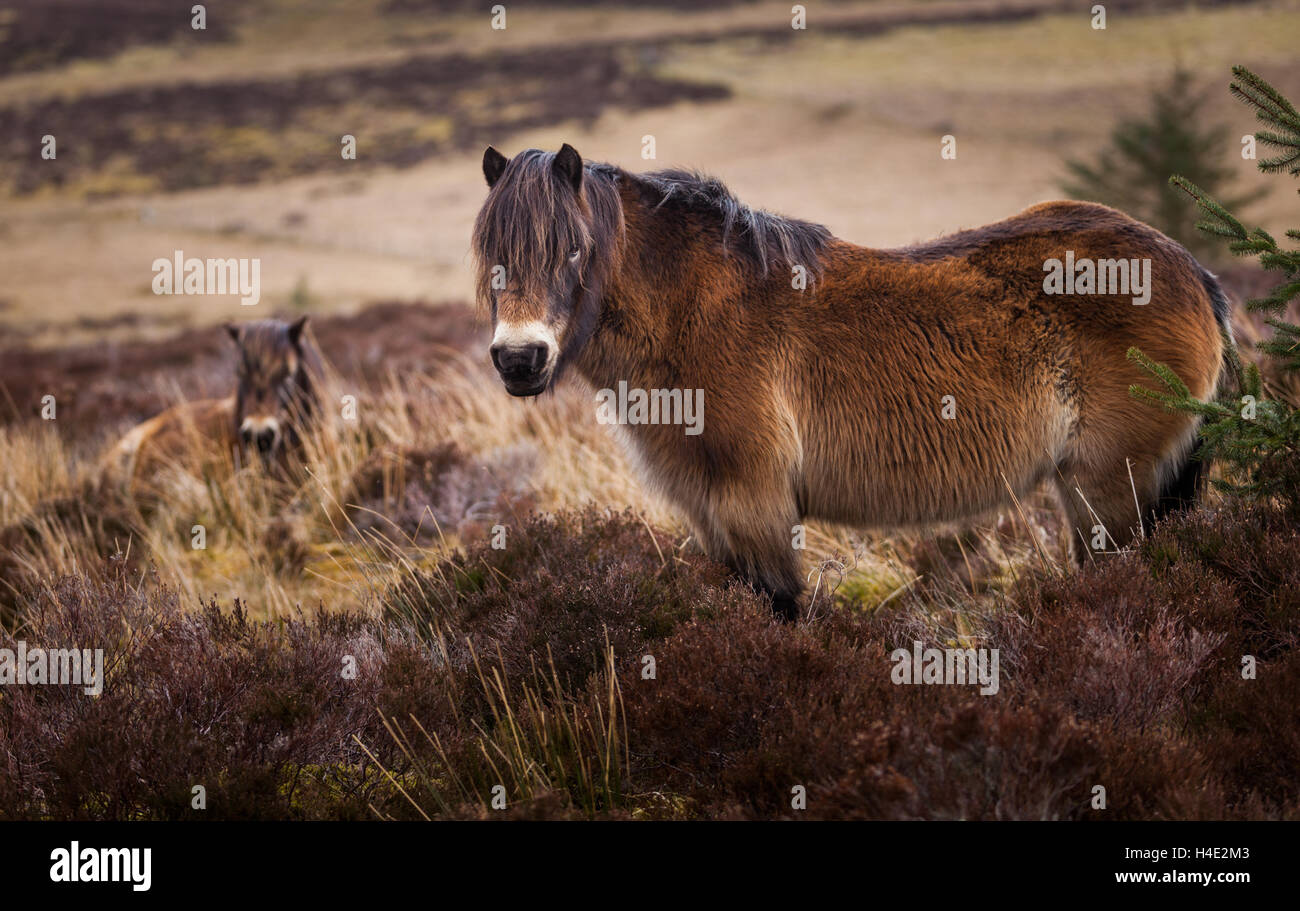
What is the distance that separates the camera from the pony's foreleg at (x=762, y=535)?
4109 millimetres

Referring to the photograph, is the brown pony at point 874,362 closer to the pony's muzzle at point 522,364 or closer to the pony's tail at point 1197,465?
the pony's tail at point 1197,465

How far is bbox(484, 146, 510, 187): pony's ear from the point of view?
13.4 feet

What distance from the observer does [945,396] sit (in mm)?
4312

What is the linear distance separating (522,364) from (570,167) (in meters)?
0.93

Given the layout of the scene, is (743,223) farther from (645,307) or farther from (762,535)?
(762,535)

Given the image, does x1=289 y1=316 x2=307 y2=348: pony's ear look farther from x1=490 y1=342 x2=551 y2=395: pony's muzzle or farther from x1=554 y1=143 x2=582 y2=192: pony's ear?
x1=490 y1=342 x2=551 y2=395: pony's muzzle

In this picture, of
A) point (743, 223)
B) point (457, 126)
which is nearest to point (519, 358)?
point (743, 223)

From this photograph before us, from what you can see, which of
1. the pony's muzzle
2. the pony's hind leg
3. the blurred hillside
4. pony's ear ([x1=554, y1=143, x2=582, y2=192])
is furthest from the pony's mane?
the blurred hillside

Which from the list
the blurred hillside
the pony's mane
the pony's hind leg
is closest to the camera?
the pony's hind leg

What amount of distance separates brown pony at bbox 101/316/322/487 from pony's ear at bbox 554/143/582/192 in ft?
15.5
